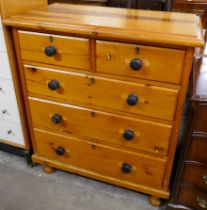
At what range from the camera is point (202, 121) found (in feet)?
3.26

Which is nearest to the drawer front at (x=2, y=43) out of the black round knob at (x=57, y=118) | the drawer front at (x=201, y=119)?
the black round knob at (x=57, y=118)

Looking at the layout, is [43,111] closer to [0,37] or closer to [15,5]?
[0,37]

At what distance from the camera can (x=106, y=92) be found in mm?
1143

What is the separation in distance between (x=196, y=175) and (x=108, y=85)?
Answer: 0.55m

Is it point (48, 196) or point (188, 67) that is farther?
point (48, 196)

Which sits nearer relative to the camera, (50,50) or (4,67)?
(50,50)

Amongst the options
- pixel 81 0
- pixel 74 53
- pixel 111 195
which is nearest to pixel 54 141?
pixel 111 195

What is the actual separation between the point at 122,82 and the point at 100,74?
0.34 ft

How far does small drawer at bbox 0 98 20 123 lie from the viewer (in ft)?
4.67

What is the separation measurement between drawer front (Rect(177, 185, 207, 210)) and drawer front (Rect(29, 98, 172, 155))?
205 mm

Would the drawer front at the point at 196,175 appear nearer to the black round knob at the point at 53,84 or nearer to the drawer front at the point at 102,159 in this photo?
the drawer front at the point at 102,159

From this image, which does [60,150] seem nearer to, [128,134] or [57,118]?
[57,118]

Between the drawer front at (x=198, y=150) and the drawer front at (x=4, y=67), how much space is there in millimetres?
945

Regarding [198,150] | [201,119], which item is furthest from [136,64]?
[198,150]
